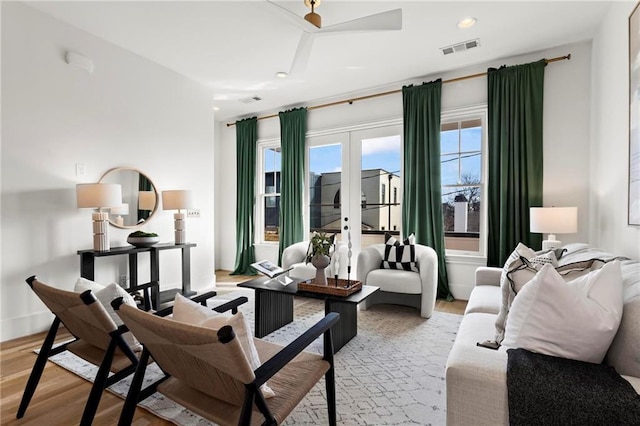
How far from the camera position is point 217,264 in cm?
608

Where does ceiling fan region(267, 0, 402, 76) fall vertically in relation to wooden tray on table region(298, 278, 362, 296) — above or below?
above

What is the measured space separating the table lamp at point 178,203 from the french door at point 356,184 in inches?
76.6

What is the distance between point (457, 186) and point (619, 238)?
1.82 meters

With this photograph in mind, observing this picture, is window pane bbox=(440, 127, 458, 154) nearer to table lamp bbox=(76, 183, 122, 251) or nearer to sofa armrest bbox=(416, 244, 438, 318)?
sofa armrest bbox=(416, 244, 438, 318)

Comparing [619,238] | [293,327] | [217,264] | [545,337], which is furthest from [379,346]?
[217,264]

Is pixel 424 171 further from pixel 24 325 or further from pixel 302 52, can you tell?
pixel 24 325

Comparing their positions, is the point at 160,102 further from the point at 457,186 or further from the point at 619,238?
the point at 619,238

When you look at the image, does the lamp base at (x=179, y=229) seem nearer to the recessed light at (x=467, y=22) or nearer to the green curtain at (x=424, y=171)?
the green curtain at (x=424, y=171)

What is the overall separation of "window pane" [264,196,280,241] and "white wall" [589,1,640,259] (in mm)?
4290

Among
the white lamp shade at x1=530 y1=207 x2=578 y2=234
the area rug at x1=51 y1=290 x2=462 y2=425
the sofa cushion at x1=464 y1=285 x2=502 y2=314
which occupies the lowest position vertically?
the area rug at x1=51 y1=290 x2=462 y2=425

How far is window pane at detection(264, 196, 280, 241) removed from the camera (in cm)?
570

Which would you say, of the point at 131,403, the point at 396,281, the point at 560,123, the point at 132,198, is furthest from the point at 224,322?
the point at 560,123

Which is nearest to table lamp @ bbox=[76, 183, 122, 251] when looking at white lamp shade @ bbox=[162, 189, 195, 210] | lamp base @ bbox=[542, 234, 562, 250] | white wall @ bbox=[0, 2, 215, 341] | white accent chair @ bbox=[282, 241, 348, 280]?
white wall @ bbox=[0, 2, 215, 341]

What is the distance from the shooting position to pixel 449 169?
420 cm
